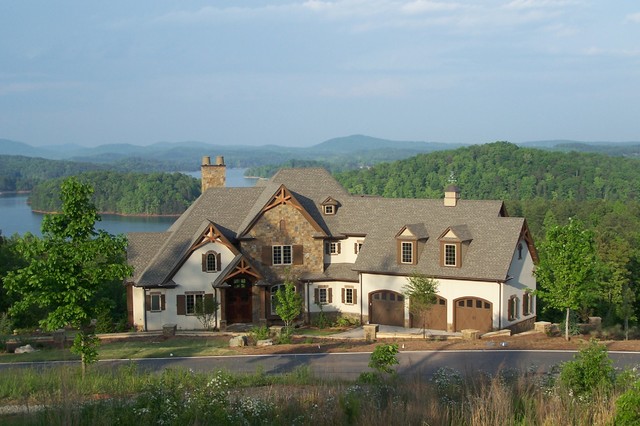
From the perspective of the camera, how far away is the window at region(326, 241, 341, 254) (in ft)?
142

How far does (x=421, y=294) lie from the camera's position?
36.4 m

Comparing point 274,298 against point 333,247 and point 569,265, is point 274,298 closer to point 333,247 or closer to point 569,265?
point 333,247

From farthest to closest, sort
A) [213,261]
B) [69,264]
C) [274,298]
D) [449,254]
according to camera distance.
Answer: [274,298], [213,261], [449,254], [69,264]

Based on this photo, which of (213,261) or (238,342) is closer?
(238,342)

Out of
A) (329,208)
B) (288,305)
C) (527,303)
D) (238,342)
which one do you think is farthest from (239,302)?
(527,303)

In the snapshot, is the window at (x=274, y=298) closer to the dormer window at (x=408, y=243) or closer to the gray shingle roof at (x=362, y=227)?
the gray shingle roof at (x=362, y=227)

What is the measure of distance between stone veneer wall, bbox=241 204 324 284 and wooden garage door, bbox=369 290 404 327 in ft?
12.7

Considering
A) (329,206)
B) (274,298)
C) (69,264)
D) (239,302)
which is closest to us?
(69,264)

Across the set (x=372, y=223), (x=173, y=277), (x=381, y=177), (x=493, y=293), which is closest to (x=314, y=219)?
(x=372, y=223)

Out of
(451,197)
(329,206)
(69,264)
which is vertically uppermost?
(451,197)

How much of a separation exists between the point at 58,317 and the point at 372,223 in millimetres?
23924

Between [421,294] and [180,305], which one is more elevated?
[421,294]

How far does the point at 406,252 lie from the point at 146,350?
15.6 meters

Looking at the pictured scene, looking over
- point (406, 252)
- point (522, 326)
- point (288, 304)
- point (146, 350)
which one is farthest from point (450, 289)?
point (146, 350)
